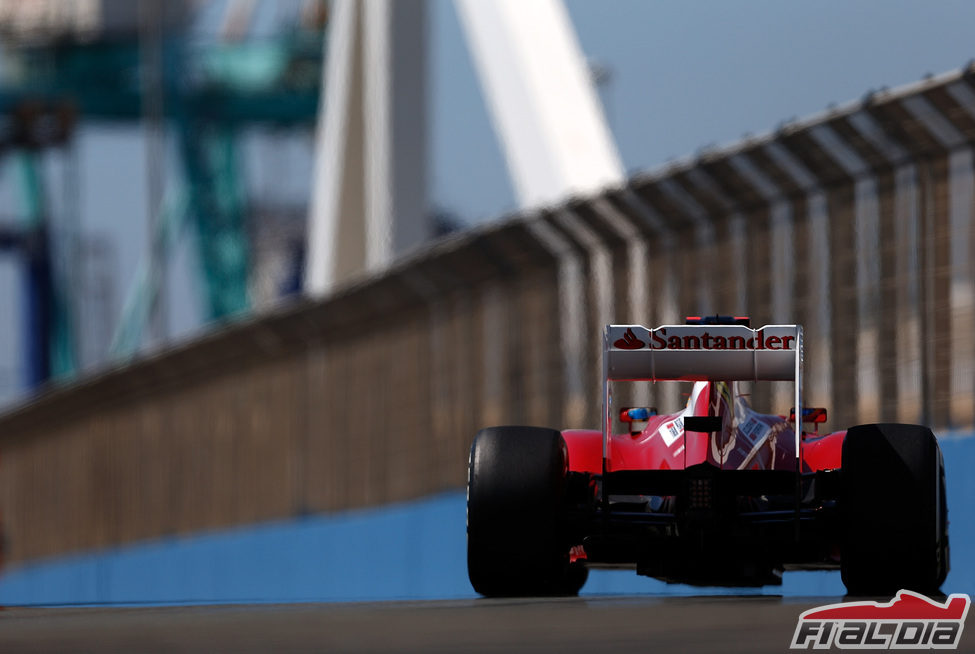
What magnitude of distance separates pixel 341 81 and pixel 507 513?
675 inches

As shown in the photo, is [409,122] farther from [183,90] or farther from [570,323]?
[183,90]

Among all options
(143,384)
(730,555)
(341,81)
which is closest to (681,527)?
(730,555)

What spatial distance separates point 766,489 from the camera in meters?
9.68

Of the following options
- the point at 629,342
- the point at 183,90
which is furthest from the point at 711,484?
the point at 183,90

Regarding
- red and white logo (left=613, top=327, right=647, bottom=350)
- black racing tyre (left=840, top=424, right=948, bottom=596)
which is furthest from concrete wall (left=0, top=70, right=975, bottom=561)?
black racing tyre (left=840, top=424, right=948, bottom=596)

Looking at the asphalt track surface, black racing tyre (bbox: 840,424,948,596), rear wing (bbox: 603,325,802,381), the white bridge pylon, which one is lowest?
the asphalt track surface

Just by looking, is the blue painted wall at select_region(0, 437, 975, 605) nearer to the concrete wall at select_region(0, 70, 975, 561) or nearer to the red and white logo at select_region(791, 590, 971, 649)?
the concrete wall at select_region(0, 70, 975, 561)

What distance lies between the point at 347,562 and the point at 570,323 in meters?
4.11

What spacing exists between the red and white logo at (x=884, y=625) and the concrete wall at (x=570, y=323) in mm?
4594

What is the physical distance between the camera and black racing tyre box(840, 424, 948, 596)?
916 centimetres

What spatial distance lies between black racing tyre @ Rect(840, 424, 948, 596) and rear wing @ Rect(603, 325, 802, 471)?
63cm

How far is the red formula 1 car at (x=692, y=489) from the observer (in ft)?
31.3

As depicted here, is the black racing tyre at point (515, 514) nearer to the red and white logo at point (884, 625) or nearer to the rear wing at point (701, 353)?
the rear wing at point (701, 353)

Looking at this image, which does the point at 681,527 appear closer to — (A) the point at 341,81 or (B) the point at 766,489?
(B) the point at 766,489
